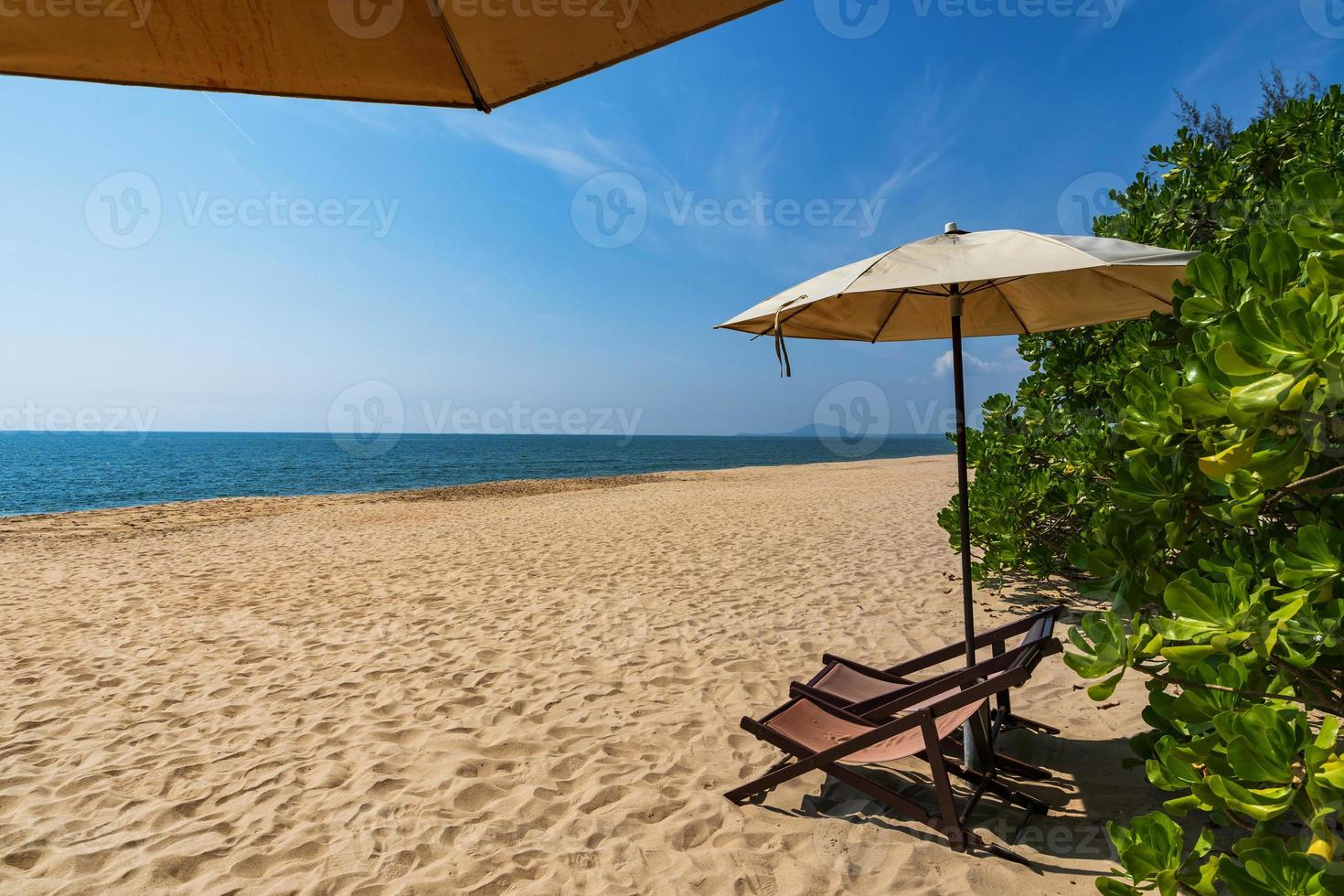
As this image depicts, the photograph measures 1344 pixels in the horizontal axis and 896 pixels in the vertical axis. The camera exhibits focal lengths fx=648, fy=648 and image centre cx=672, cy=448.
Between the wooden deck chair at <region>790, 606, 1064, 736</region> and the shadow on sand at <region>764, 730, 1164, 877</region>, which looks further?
the wooden deck chair at <region>790, 606, 1064, 736</region>

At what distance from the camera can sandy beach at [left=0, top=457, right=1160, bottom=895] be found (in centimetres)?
273

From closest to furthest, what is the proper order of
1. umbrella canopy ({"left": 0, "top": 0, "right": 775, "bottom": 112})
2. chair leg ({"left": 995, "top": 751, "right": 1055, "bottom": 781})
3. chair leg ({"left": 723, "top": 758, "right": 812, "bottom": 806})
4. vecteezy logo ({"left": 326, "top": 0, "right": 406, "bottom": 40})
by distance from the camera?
1. umbrella canopy ({"left": 0, "top": 0, "right": 775, "bottom": 112})
2. vecteezy logo ({"left": 326, "top": 0, "right": 406, "bottom": 40})
3. chair leg ({"left": 723, "top": 758, "right": 812, "bottom": 806})
4. chair leg ({"left": 995, "top": 751, "right": 1055, "bottom": 781})

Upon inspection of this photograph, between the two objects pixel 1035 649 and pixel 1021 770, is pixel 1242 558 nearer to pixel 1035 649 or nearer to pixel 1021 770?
pixel 1035 649

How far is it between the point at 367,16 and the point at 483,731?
3647mm

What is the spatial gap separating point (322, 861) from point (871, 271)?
3464 mm

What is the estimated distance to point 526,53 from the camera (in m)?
1.77

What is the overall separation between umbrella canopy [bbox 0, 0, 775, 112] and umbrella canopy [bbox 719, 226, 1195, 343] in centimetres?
129

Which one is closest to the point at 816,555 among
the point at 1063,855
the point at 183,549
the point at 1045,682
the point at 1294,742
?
the point at 1045,682

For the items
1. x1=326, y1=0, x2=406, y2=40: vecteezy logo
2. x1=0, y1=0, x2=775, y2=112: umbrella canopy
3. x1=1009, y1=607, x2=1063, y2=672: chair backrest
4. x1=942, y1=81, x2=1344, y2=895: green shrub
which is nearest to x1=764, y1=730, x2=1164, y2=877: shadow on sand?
x1=1009, y1=607, x2=1063, y2=672: chair backrest

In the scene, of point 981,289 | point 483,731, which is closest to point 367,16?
point 981,289

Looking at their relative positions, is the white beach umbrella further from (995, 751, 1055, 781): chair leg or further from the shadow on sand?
the shadow on sand

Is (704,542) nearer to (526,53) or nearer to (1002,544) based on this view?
(1002,544)

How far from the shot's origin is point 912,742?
293cm

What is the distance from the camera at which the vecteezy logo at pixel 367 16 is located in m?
Result: 1.71
